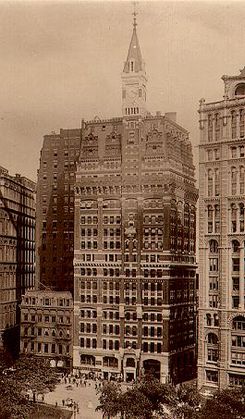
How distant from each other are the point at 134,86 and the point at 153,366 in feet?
106

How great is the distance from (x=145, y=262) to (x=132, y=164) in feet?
38.5

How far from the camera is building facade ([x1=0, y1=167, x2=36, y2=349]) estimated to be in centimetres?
9431

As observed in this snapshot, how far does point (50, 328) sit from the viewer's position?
88.7 m

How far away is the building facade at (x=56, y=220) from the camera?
9975 centimetres

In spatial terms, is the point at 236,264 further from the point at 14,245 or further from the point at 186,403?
the point at 14,245

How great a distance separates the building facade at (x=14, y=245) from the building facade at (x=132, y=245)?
11.5 metres

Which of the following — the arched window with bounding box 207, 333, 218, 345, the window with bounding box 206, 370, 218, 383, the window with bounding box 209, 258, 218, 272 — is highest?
the window with bounding box 209, 258, 218, 272

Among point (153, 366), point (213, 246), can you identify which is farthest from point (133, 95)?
point (153, 366)

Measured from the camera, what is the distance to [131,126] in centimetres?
8644

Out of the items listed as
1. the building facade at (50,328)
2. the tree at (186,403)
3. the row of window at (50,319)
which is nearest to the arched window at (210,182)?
the tree at (186,403)

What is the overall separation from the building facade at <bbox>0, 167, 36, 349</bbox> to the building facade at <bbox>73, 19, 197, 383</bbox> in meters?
11.5

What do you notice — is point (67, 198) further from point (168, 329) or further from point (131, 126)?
point (168, 329)

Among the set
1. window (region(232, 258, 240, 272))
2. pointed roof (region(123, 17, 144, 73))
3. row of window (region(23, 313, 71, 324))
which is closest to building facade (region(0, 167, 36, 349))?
row of window (region(23, 313, 71, 324))

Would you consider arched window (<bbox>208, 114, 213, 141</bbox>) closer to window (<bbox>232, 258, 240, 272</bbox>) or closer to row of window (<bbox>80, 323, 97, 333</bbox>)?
window (<bbox>232, 258, 240, 272</bbox>)
